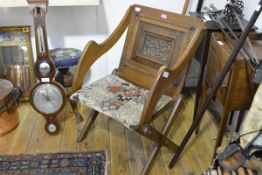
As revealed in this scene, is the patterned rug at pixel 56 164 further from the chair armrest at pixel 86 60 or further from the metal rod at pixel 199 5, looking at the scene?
the metal rod at pixel 199 5

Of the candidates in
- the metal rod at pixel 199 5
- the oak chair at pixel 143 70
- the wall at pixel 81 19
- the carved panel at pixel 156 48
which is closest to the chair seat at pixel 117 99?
the oak chair at pixel 143 70

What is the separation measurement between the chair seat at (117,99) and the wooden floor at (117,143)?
42 centimetres

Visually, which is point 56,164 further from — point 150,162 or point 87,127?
point 150,162

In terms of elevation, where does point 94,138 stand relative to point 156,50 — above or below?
below

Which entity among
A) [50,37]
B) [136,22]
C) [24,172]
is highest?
[136,22]

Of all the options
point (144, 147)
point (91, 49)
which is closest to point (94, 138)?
point (144, 147)

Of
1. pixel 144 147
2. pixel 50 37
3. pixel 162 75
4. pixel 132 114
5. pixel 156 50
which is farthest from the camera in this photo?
pixel 50 37

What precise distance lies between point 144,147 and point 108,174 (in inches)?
13.6

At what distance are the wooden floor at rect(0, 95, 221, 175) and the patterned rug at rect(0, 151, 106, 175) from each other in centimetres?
6

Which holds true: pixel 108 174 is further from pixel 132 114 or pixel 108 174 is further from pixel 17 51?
pixel 17 51

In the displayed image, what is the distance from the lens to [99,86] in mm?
1840

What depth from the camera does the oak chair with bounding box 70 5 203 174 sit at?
1605 mm

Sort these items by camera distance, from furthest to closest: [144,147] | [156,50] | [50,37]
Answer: [50,37] < [144,147] < [156,50]

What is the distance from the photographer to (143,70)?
1.91 meters
